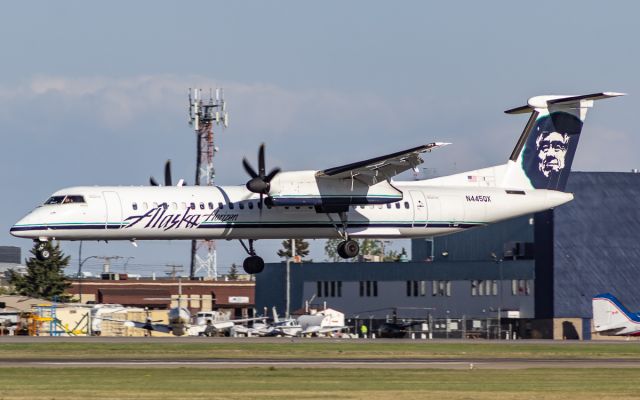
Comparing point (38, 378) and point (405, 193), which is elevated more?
point (405, 193)

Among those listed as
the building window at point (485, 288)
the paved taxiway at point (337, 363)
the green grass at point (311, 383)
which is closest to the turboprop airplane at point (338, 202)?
the paved taxiway at point (337, 363)

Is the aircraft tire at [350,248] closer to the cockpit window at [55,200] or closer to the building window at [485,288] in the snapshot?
the cockpit window at [55,200]

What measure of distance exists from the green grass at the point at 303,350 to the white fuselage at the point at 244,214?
4535 mm

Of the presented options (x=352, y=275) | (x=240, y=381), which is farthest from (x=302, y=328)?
(x=240, y=381)

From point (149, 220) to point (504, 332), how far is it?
4103 cm

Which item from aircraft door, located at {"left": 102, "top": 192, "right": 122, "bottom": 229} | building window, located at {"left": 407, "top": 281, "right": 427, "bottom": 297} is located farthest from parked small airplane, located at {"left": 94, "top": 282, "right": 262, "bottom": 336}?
building window, located at {"left": 407, "top": 281, "right": 427, "bottom": 297}

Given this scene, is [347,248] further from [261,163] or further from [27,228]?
[27,228]

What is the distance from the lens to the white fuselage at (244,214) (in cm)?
4659

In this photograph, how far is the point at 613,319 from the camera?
216ft

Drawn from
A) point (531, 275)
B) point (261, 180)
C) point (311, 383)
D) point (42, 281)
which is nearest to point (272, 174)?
point (261, 180)

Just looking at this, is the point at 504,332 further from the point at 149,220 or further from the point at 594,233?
the point at 149,220

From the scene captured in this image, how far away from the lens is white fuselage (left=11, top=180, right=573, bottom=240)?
4659 cm

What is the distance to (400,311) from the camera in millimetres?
90000

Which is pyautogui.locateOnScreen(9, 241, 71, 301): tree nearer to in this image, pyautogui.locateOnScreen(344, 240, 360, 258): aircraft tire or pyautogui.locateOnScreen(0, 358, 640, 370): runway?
pyautogui.locateOnScreen(344, 240, 360, 258): aircraft tire
